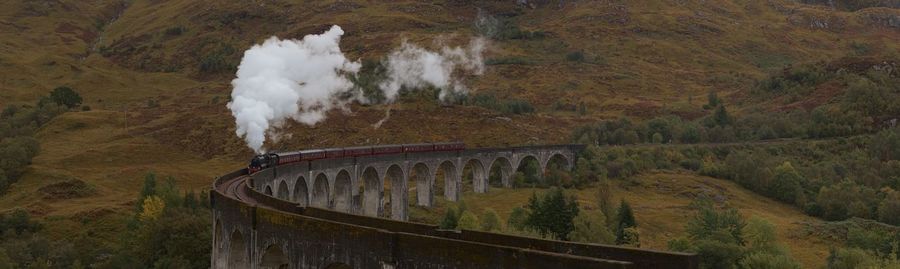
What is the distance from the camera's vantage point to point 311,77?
97750mm

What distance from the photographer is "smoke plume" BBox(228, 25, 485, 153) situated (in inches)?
2569

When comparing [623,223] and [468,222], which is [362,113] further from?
[468,222]

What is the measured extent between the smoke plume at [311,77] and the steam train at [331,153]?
6581 millimetres

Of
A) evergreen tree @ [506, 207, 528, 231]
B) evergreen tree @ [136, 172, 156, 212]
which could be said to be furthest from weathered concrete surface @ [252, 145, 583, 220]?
evergreen tree @ [136, 172, 156, 212]

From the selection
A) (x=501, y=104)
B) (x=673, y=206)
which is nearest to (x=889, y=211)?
(x=673, y=206)

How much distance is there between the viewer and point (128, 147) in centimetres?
10700

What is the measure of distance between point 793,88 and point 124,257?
127347 mm

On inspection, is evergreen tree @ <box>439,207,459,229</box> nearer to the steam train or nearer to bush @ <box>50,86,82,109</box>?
the steam train

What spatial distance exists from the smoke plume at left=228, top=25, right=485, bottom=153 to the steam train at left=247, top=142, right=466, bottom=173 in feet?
21.6

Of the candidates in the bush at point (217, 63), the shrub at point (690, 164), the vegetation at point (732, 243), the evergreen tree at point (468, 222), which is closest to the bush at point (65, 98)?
the bush at point (217, 63)

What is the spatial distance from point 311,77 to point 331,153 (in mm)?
37294

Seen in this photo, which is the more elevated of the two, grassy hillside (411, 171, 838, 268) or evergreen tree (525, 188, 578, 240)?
evergreen tree (525, 188, 578, 240)

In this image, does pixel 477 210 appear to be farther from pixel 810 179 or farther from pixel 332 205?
pixel 810 179

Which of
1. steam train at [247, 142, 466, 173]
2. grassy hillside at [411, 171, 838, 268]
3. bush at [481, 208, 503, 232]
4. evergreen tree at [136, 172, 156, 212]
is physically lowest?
grassy hillside at [411, 171, 838, 268]
